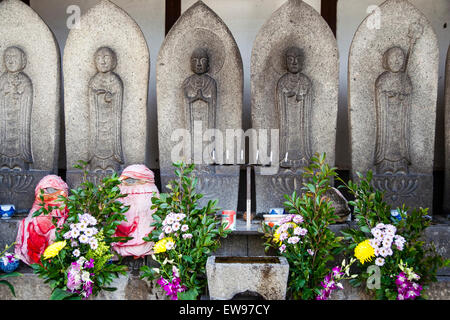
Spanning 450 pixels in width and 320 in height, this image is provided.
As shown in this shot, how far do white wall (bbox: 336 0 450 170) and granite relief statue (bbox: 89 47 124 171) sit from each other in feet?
7.59

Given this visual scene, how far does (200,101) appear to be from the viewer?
3775 mm

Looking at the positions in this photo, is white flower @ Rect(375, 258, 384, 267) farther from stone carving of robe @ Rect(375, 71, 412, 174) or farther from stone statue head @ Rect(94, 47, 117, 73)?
stone statue head @ Rect(94, 47, 117, 73)

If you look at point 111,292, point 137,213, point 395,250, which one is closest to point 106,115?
point 137,213

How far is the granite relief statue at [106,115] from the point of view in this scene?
3.76m

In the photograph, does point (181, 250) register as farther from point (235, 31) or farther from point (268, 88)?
point (235, 31)

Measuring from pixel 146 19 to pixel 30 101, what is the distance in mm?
1561

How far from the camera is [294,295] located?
2.44 meters

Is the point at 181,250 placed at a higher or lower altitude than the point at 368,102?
lower

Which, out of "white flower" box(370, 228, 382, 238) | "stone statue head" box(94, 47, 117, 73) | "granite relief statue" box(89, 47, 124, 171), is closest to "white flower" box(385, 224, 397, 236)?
"white flower" box(370, 228, 382, 238)

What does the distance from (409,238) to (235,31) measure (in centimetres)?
296

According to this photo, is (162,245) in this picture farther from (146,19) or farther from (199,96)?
(146,19)

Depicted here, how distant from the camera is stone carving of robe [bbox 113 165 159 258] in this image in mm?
2928
